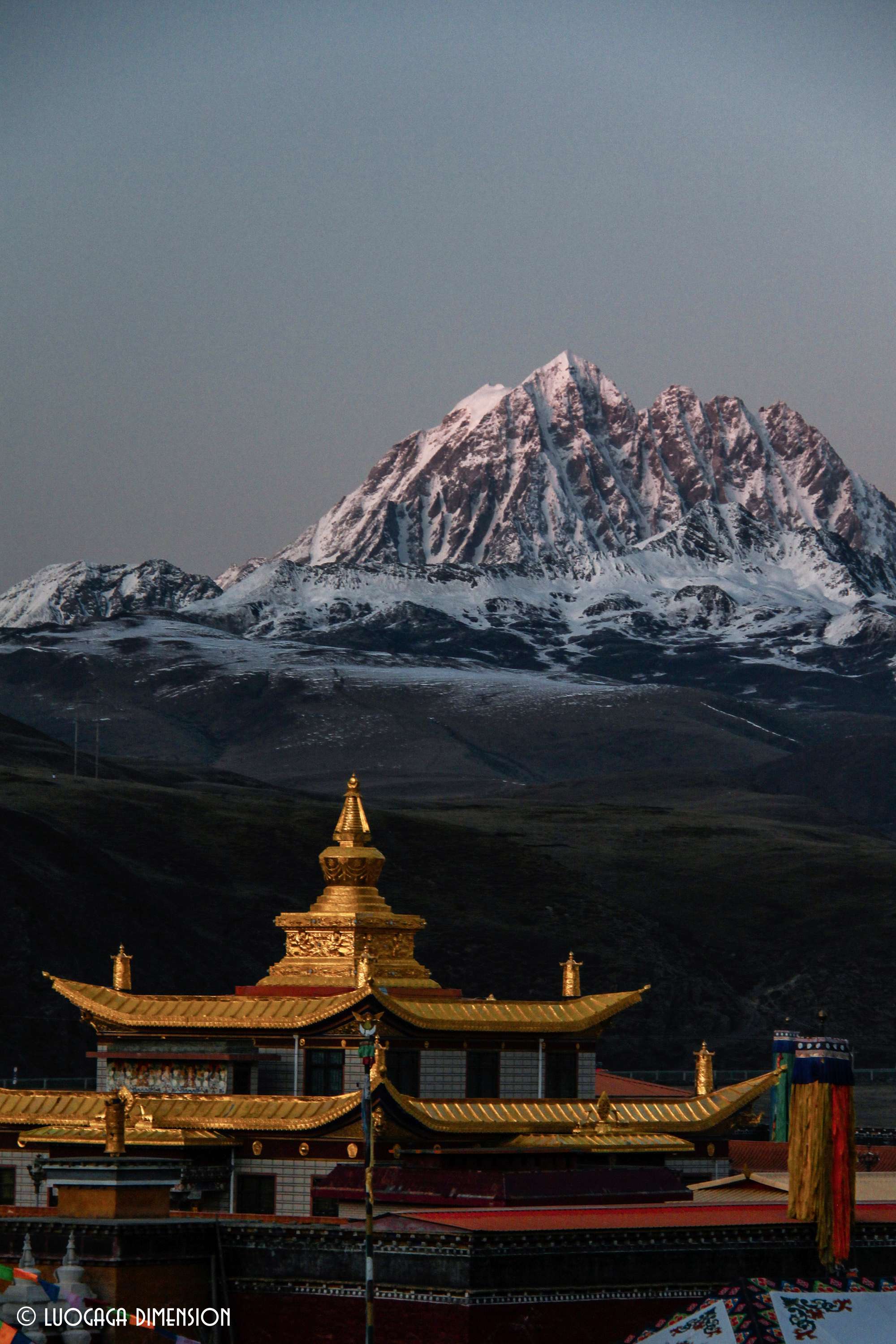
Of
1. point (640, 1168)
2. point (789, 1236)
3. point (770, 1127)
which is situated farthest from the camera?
point (770, 1127)

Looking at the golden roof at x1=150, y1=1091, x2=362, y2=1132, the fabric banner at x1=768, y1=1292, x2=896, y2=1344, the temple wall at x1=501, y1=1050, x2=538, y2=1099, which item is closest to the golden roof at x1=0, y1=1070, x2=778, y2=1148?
the golden roof at x1=150, y1=1091, x2=362, y2=1132

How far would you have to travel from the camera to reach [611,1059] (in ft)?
454

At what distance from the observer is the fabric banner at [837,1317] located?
3934 centimetres

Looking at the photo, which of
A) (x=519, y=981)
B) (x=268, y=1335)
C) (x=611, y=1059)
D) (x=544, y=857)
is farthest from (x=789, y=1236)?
(x=544, y=857)

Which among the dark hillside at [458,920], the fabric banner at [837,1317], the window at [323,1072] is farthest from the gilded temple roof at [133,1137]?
the dark hillside at [458,920]

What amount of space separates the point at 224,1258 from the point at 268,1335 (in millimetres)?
1784

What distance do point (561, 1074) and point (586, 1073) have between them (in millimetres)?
783

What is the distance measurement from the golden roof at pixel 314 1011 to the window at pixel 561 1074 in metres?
0.93

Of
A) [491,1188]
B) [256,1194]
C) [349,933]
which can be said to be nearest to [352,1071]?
[256,1194]

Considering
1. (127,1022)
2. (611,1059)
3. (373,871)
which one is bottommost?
(611,1059)

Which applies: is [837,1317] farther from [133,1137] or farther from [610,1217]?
[133,1137]

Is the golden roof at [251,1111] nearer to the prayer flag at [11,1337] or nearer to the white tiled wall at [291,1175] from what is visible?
the white tiled wall at [291,1175]

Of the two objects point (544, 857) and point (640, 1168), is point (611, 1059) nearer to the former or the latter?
point (544, 857)

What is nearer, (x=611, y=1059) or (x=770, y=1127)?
(x=770, y=1127)
